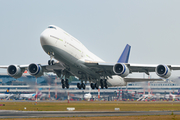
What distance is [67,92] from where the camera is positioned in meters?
75.4

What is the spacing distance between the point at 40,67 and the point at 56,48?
8904 mm

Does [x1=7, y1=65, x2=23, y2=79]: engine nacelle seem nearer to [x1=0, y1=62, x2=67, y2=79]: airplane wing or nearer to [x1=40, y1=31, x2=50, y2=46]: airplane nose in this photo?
[x1=0, y1=62, x2=67, y2=79]: airplane wing

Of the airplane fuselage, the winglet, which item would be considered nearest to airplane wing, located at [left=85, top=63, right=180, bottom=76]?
the airplane fuselage

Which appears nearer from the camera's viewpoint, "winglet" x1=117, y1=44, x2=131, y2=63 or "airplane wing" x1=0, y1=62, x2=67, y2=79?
"airplane wing" x1=0, y1=62, x2=67, y2=79

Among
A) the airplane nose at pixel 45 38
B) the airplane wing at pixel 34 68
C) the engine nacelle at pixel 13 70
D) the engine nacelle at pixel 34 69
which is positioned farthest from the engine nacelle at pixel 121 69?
the engine nacelle at pixel 13 70

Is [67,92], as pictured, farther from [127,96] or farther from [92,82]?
[127,96]

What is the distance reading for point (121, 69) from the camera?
126 ft

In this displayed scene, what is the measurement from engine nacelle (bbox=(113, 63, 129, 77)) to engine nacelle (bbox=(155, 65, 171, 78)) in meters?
4.40

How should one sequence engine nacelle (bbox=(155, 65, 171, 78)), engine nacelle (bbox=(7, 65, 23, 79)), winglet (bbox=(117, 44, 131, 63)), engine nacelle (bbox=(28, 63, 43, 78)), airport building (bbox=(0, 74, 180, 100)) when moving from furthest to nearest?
airport building (bbox=(0, 74, 180, 100)) < winglet (bbox=(117, 44, 131, 63)) < engine nacelle (bbox=(7, 65, 23, 79)) < engine nacelle (bbox=(28, 63, 43, 78)) < engine nacelle (bbox=(155, 65, 171, 78))

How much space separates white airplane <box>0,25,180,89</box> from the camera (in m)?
33.3

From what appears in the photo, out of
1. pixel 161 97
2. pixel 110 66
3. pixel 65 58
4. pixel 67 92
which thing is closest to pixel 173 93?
pixel 161 97

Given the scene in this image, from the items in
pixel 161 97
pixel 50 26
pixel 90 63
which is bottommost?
pixel 161 97

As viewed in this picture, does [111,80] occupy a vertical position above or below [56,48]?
below

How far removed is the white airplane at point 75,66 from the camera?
109ft
